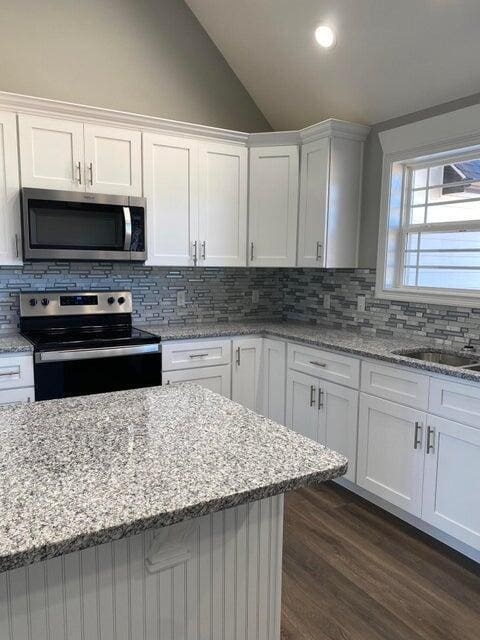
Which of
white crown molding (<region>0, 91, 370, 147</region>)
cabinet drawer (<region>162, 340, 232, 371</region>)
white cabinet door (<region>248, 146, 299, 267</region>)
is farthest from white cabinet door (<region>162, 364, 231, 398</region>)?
white crown molding (<region>0, 91, 370, 147</region>)

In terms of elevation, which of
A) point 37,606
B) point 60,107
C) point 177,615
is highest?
point 60,107

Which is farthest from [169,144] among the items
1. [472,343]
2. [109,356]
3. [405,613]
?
[405,613]

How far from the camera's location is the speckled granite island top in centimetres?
89

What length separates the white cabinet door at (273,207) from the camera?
351 cm

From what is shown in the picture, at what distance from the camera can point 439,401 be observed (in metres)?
Result: 2.33

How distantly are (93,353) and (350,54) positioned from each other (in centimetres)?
234

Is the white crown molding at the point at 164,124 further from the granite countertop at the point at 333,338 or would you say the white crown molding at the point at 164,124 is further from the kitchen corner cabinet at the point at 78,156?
the granite countertop at the point at 333,338

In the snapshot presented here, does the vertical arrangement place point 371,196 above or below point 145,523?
above

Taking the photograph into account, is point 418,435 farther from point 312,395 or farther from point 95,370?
point 95,370

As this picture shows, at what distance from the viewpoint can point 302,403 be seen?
3217 mm

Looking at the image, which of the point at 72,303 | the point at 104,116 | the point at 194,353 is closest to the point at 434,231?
the point at 194,353

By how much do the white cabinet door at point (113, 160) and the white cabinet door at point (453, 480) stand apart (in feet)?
7.50

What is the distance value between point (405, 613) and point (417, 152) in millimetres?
2496

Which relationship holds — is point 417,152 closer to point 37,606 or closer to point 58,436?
point 58,436
